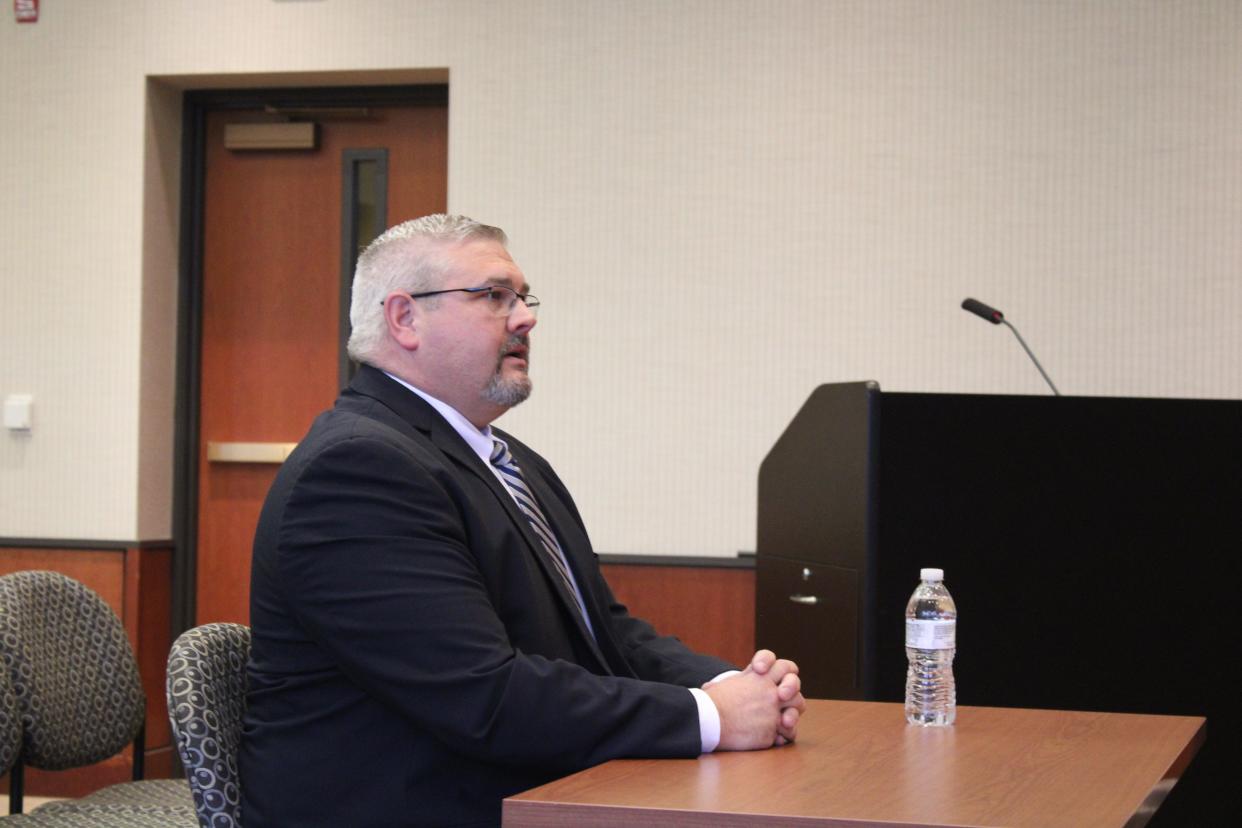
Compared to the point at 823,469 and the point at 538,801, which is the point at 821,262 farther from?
the point at 538,801

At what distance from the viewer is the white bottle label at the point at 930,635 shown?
6.57 ft

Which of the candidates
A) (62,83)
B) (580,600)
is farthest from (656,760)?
(62,83)

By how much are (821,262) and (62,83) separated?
2633mm

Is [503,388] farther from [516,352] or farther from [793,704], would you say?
[793,704]

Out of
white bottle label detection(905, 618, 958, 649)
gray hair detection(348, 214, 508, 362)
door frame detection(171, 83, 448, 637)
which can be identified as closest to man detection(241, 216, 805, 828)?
gray hair detection(348, 214, 508, 362)

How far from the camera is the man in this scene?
1.72 meters

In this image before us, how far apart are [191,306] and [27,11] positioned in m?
1.13

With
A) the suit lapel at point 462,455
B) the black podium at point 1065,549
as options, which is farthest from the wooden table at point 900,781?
the black podium at point 1065,549

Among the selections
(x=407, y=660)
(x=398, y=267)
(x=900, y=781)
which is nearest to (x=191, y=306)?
(x=398, y=267)

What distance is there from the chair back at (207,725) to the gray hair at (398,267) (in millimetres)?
530

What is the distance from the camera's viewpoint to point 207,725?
189cm

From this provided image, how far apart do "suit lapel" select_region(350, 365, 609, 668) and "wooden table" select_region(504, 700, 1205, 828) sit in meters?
0.38

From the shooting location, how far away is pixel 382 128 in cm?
513

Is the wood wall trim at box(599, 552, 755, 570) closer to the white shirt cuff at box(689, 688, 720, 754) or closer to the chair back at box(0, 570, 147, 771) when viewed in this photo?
the chair back at box(0, 570, 147, 771)
